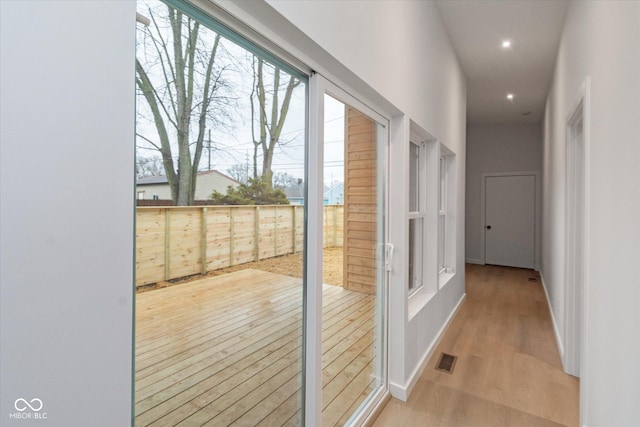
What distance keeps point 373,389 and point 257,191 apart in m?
1.67

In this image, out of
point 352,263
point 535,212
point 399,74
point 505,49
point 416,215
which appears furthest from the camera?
point 535,212

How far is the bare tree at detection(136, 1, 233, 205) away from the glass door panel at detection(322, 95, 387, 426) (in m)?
0.68

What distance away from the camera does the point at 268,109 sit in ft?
4.10

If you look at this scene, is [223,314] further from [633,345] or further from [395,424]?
[395,424]

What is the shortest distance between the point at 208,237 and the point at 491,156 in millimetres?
7746

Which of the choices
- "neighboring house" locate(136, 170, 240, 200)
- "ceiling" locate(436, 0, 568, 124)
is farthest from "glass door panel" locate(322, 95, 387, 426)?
"ceiling" locate(436, 0, 568, 124)

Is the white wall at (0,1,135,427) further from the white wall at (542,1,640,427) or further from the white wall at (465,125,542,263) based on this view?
the white wall at (465,125,542,263)

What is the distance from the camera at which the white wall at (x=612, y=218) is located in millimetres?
1149

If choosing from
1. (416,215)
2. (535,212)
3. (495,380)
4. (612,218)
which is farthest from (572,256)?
(535,212)

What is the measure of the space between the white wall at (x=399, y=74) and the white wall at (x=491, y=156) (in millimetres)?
4294

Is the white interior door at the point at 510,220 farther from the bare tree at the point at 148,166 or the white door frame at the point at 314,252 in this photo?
the bare tree at the point at 148,166

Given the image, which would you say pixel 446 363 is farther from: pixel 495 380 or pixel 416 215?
pixel 416 215

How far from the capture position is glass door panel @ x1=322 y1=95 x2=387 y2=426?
1.68 metres

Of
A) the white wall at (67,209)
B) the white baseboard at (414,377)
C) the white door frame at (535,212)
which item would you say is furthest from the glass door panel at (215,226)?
the white door frame at (535,212)
